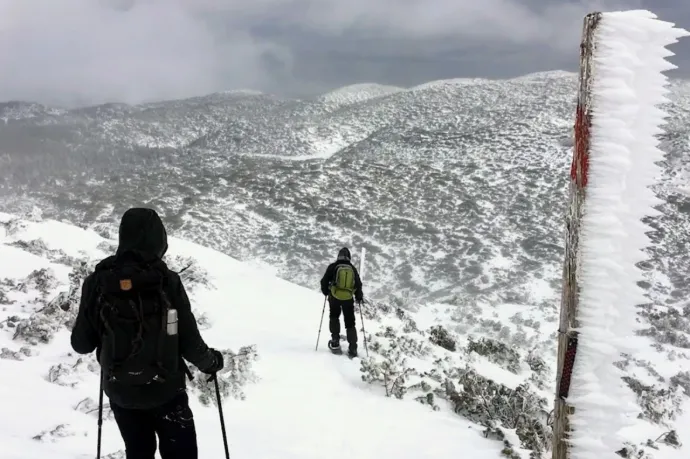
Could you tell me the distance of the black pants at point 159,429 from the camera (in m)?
3.05

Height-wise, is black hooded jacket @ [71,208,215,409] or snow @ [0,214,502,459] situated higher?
black hooded jacket @ [71,208,215,409]

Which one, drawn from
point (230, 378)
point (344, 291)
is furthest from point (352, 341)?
point (230, 378)

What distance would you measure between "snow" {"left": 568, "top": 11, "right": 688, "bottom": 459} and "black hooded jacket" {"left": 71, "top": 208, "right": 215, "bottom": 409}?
2103 millimetres

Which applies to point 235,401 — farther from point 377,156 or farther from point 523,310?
point 377,156

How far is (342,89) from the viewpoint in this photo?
112062mm

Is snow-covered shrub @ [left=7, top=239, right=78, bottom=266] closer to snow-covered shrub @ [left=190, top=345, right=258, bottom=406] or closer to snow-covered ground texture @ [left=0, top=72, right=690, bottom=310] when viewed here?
snow-covered shrub @ [left=190, top=345, right=258, bottom=406]

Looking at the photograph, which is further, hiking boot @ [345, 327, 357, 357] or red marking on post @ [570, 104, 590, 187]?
hiking boot @ [345, 327, 357, 357]

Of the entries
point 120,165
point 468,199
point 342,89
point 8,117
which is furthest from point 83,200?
point 8,117

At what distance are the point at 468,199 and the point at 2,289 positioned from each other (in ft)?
105

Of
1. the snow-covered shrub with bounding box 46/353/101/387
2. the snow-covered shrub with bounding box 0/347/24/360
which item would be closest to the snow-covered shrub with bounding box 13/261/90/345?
the snow-covered shrub with bounding box 0/347/24/360

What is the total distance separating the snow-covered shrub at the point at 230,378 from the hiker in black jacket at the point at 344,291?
161 centimetres

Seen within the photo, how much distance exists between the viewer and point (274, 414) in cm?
643

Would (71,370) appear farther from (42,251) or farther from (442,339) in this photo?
(42,251)

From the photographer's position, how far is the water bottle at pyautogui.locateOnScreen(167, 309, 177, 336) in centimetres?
289
